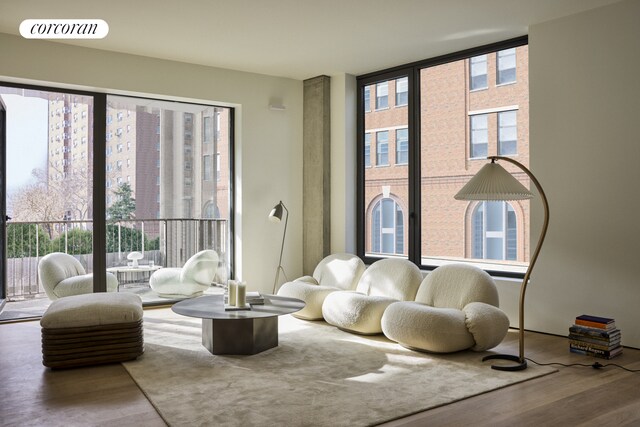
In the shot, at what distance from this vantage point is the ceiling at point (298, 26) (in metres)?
4.86

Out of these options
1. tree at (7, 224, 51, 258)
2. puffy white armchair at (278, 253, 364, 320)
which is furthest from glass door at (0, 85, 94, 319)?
puffy white armchair at (278, 253, 364, 320)

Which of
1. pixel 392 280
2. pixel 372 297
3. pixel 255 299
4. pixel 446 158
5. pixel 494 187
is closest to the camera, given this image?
pixel 494 187

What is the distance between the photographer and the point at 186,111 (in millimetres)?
6938

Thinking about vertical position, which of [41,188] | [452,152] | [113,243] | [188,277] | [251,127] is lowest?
[188,277]

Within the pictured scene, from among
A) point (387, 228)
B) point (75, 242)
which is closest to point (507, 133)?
point (387, 228)

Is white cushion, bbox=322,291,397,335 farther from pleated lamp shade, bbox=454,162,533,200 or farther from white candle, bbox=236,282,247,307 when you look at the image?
pleated lamp shade, bbox=454,162,533,200

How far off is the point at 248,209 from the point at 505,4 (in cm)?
387

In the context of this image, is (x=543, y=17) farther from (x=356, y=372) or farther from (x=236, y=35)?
(x=356, y=372)

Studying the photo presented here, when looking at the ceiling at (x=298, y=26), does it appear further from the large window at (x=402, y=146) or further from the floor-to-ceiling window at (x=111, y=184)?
the large window at (x=402, y=146)

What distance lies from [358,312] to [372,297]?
0.71 feet

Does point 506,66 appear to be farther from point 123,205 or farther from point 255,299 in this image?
point 123,205

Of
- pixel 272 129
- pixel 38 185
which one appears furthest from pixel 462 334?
pixel 38 185

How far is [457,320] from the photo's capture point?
4430mm

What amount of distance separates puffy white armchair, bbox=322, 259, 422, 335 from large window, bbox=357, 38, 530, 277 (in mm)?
928
